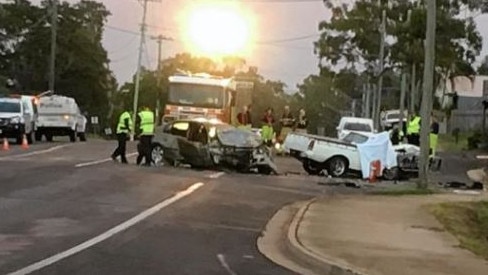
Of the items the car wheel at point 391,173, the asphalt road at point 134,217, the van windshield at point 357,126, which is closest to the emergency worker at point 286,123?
the van windshield at point 357,126

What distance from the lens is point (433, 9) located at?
2833 centimetres

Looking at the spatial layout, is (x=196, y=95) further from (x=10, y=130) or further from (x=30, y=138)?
(x=30, y=138)

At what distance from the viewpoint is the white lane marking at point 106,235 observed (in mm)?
12719

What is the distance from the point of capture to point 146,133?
1273 inches

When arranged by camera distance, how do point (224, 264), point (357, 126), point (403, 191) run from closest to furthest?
1. point (224, 264)
2. point (403, 191)
3. point (357, 126)

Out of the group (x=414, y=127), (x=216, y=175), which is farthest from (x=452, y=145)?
(x=216, y=175)

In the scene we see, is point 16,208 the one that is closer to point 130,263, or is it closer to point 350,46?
point 130,263

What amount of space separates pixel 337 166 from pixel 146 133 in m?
6.30

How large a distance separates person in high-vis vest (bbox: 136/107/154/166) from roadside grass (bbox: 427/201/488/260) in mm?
10341

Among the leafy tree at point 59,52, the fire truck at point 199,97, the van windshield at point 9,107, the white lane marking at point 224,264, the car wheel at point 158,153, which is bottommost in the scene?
the white lane marking at point 224,264

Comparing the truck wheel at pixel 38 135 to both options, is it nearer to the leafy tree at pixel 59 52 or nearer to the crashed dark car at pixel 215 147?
the crashed dark car at pixel 215 147

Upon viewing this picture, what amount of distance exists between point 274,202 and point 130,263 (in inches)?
409

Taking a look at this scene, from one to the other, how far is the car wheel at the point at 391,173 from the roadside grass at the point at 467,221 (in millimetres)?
8591

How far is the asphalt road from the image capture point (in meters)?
13.6
